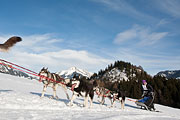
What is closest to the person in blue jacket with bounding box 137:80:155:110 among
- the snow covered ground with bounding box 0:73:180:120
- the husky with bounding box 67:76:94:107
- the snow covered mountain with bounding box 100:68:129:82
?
the snow covered ground with bounding box 0:73:180:120

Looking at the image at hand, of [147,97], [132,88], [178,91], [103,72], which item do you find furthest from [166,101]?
[103,72]

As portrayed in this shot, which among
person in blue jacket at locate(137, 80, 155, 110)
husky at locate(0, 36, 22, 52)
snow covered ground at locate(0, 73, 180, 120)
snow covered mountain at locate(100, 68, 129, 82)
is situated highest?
snow covered mountain at locate(100, 68, 129, 82)

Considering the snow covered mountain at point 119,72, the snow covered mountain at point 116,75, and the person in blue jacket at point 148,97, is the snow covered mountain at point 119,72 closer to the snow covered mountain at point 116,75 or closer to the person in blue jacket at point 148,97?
the snow covered mountain at point 116,75

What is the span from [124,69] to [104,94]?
152132 millimetres

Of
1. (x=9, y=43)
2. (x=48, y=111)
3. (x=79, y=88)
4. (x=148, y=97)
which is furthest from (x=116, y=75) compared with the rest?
(x=9, y=43)

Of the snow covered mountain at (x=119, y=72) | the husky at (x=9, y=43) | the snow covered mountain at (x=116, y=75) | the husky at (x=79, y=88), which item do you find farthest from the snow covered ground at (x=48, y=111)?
the snow covered mountain at (x=116, y=75)

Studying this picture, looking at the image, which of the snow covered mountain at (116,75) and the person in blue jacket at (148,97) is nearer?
the person in blue jacket at (148,97)

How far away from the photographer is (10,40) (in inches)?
255

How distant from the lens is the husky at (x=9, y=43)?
6.25 m

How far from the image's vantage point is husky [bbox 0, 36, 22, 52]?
20.5ft

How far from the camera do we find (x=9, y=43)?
21.0ft

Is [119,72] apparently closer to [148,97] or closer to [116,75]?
[116,75]

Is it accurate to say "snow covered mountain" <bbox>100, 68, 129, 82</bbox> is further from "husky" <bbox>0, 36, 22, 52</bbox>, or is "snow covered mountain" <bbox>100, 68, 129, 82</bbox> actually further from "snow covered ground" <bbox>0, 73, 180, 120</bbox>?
"husky" <bbox>0, 36, 22, 52</bbox>

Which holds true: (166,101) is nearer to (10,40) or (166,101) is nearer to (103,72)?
(10,40)
